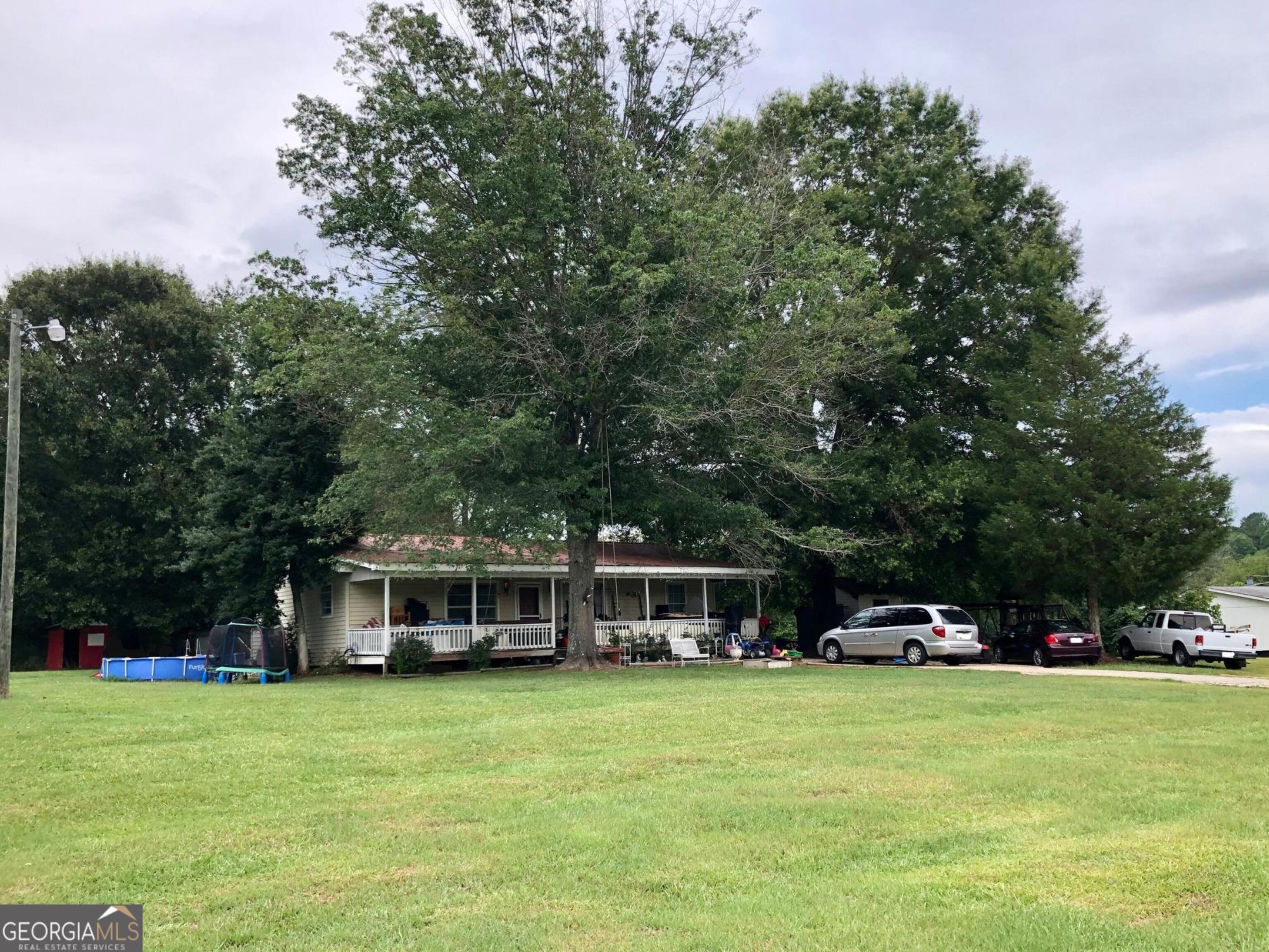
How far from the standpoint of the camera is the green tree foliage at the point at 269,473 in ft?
78.4

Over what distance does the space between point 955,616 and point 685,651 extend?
7218 millimetres

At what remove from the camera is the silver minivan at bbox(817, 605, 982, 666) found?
24.4 meters

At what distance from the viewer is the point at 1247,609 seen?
39.4 metres

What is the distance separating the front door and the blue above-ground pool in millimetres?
8926

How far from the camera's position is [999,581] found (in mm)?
31359

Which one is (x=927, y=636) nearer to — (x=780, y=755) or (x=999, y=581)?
(x=999, y=581)

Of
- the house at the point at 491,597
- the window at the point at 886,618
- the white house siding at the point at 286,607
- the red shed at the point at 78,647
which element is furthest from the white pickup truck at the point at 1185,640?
the red shed at the point at 78,647

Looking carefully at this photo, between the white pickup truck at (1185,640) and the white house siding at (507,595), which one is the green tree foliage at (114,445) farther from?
the white pickup truck at (1185,640)

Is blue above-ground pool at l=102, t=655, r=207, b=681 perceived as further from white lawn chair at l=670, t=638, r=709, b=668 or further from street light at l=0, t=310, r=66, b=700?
white lawn chair at l=670, t=638, r=709, b=668

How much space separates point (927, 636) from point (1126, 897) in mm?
20527

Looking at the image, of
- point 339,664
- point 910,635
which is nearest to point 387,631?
point 339,664

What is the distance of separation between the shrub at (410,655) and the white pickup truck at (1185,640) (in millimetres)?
19729

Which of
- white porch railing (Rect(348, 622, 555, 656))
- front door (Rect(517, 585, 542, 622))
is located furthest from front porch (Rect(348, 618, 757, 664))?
front door (Rect(517, 585, 542, 622))

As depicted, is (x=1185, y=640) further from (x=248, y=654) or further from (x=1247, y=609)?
(x=248, y=654)
